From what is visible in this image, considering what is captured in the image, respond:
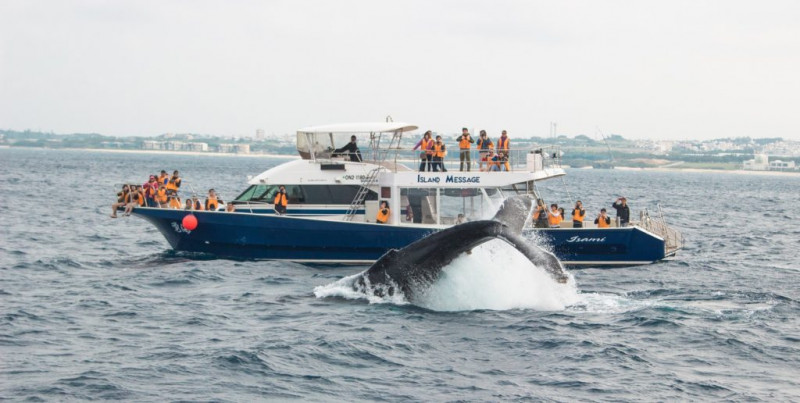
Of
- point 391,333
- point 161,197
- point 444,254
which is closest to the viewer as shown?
point 391,333

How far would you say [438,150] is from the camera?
29562mm

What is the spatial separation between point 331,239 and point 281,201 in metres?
2.11

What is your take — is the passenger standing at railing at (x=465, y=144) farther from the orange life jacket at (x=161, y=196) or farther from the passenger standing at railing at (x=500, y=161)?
the orange life jacket at (x=161, y=196)

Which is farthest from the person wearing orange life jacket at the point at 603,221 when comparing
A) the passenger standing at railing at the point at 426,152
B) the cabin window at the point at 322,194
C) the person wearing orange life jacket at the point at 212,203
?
the person wearing orange life jacket at the point at 212,203

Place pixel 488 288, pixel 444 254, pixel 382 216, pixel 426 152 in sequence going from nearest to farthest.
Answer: pixel 444 254 < pixel 488 288 < pixel 382 216 < pixel 426 152

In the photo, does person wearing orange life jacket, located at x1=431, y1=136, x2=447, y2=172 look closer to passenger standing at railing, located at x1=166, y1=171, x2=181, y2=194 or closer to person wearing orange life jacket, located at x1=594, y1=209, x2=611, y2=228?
person wearing orange life jacket, located at x1=594, y1=209, x2=611, y2=228

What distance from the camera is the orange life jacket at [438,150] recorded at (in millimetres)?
29500

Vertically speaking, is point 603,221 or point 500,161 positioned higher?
point 500,161

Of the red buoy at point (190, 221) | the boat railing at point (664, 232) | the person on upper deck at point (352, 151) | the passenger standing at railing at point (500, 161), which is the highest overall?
the person on upper deck at point (352, 151)

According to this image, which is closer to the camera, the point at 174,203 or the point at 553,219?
the point at 553,219

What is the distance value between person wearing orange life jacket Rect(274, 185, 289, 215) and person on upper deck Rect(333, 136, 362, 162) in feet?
7.46

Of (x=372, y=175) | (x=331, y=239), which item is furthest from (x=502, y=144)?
(x=331, y=239)

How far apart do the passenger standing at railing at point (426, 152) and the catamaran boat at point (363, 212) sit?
0.32 meters

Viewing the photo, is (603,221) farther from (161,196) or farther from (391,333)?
(161,196)
